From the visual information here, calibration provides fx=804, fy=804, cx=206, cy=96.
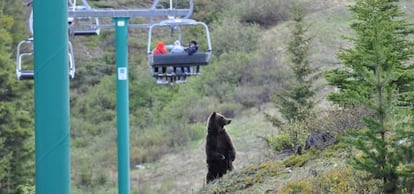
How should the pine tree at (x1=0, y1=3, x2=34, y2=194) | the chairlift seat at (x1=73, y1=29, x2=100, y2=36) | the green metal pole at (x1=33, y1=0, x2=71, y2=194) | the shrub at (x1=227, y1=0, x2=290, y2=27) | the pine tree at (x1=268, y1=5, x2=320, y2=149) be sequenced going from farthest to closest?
the shrub at (x1=227, y1=0, x2=290, y2=27), the pine tree at (x1=0, y1=3, x2=34, y2=194), the pine tree at (x1=268, y1=5, x2=320, y2=149), the chairlift seat at (x1=73, y1=29, x2=100, y2=36), the green metal pole at (x1=33, y1=0, x2=71, y2=194)

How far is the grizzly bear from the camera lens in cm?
1181

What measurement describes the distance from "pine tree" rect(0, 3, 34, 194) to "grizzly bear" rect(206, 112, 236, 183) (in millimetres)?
13009

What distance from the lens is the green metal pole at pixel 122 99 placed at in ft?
36.9

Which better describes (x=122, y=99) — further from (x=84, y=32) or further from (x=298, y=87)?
(x=298, y=87)

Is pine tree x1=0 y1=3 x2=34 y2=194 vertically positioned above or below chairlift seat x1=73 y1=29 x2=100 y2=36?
below

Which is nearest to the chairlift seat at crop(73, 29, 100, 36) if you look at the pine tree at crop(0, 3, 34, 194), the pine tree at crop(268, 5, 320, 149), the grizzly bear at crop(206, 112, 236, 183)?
the grizzly bear at crop(206, 112, 236, 183)

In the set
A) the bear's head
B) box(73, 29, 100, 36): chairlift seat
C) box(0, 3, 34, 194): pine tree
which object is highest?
box(73, 29, 100, 36): chairlift seat

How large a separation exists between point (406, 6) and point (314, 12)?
4.70 m

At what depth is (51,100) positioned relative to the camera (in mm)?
3596

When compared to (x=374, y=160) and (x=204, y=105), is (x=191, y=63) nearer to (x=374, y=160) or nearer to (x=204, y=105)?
(x=374, y=160)

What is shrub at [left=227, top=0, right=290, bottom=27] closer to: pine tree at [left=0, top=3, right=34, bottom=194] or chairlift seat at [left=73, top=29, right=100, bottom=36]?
pine tree at [left=0, top=3, right=34, bottom=194]

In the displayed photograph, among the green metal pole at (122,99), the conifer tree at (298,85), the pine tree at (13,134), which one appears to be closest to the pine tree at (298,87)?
the conifer tree at (298,85)

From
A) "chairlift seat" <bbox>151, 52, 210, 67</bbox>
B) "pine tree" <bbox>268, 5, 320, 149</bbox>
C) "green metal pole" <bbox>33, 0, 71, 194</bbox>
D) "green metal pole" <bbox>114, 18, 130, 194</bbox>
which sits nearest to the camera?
"green metal pole" <bbox>33, 0, 71, 194</bbox>

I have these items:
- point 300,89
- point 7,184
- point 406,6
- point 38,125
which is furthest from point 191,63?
point 406,6
